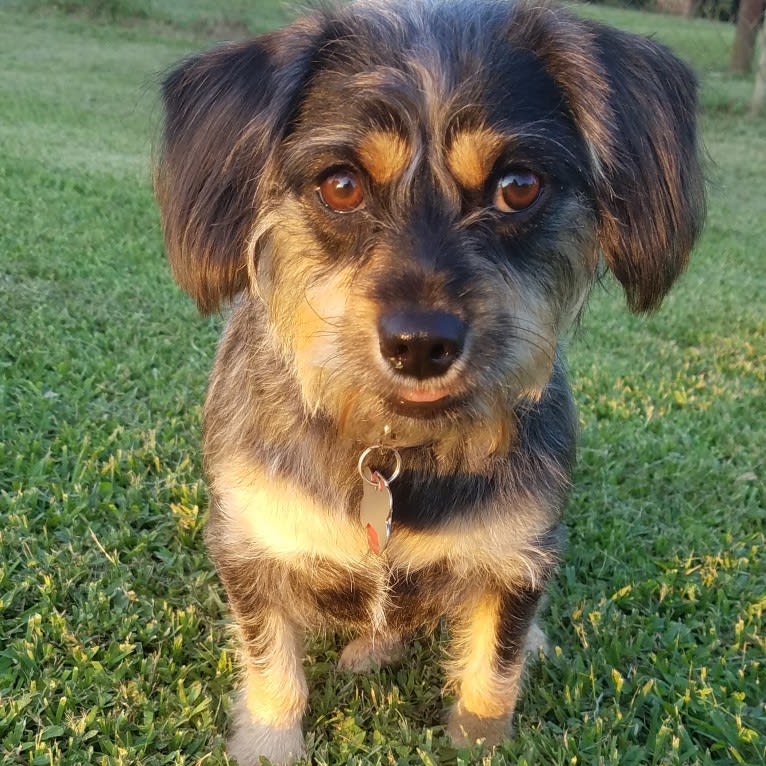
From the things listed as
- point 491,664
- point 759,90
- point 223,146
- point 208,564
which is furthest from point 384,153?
point 759,90

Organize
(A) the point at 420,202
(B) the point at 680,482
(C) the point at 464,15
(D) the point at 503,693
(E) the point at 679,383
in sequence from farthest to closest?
1. (E) the point at 679,383
2. (B) the point at 680,482
3. (D) the point at 503,693
4. (C) the point at 464,15
5. (A) the point at 420,202

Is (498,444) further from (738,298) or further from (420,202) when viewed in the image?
(738,298)

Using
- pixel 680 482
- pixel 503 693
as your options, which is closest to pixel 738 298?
pixel 680 482

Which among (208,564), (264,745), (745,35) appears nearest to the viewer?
(264,745)

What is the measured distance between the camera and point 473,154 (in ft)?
6.91

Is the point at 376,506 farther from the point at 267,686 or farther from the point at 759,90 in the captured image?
the point at 759,90

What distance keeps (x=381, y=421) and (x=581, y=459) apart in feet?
8.17

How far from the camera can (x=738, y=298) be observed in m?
7.34

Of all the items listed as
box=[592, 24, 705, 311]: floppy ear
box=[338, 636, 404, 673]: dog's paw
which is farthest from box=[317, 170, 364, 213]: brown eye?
box=[338, 636, 404, 673]: dog's paw

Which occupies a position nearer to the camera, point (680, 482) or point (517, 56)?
point (517, 56)

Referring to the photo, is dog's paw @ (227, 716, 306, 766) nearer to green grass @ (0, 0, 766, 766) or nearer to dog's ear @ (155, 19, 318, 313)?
green grass @ (0, 0, 766, 766)

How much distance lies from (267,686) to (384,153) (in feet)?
5.69

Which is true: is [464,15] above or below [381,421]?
above

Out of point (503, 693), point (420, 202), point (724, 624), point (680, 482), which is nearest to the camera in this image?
point (420, 202)
